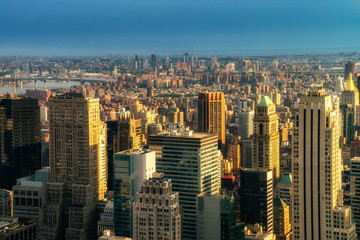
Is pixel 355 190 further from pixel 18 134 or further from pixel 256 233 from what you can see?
pixel 18 134

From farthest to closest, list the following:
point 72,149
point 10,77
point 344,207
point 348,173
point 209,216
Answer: point 10,77 → point 72,149 → point 348,173 → point 209,216 → point 344,207

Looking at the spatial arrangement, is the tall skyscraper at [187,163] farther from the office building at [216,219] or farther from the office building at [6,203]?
the office building at [6,203]

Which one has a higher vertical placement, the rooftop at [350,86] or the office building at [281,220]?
the rooftop at [350,86]

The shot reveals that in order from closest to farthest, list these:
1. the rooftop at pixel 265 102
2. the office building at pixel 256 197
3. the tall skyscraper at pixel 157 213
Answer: the tall skyscraper at pixel 157 213, the office building at pixel 256 197, the rooftop at pixel 265 102

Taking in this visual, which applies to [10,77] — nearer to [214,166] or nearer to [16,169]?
[16,169]

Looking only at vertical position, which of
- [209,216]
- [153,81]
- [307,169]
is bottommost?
[209,216]

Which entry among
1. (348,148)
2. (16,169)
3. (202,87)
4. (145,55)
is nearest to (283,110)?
(348,148)

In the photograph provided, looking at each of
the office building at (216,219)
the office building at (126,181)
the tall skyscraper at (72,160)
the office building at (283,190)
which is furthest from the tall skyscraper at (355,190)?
the tall skyscraper at (72,160)
